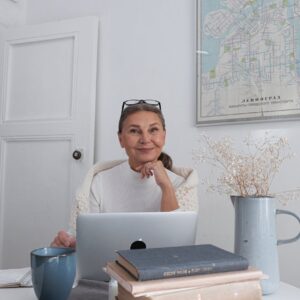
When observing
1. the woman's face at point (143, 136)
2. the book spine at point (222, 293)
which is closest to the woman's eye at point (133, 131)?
the woman's face at point (143, 136)

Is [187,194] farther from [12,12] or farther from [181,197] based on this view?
[12,12]

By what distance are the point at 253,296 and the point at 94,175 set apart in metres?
1.00

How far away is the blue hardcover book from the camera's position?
0.60 metres

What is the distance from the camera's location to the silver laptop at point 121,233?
2.64 feet

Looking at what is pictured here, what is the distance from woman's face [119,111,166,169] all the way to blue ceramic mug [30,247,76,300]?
0.75 metres

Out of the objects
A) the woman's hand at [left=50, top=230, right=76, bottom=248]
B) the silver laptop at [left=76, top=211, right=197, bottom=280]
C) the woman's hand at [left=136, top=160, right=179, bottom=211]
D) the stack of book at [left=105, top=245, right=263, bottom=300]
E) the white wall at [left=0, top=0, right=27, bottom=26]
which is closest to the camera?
the stack of book at [left=105, top=245, right=263, bottom=300]

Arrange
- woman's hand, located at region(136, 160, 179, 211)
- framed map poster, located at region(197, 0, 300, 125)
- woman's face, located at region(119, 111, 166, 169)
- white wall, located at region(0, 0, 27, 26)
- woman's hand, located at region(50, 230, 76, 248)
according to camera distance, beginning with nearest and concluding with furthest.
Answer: woman's hand, located at region(50, 230, 76, 248), woman's hand, located at region(136, 160, 179, 211), woman's face, located at region(119, 111, 166, 169), framed map poster, located at region(197, 0, 300, 125), white wall, located at region(0, 0, 27, 26)

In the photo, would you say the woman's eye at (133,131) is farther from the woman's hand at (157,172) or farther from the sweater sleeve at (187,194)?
the sweater sleeve at (187,194)

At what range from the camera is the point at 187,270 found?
0.62 m

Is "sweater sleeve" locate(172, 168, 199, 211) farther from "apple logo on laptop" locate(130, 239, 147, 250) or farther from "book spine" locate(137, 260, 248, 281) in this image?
"book spine" locate(137, 260, 248, 281)

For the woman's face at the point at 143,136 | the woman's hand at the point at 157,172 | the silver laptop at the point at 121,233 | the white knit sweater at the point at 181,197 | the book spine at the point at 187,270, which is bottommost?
the book spine at the point at 187,270

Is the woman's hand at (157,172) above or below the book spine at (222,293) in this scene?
above

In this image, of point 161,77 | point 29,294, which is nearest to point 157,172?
point 29,294

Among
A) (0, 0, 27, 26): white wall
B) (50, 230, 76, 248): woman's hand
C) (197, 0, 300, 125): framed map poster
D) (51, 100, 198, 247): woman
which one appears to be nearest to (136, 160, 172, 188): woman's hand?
(51, 100, 198, 247): woman
